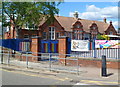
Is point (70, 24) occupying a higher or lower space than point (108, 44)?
higher

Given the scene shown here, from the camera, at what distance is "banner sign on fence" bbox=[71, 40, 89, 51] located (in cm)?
1379

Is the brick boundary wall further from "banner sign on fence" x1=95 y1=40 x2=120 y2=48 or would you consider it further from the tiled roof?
the tiled roof

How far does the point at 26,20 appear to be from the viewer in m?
20.7

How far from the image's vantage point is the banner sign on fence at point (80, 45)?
13.8 m

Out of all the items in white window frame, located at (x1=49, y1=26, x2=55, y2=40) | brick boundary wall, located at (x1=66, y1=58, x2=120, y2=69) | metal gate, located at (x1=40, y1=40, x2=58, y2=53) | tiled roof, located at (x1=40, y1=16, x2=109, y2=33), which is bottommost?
brick boundary wall, located at (x1=66, y1=58, x2=120, y2=69)

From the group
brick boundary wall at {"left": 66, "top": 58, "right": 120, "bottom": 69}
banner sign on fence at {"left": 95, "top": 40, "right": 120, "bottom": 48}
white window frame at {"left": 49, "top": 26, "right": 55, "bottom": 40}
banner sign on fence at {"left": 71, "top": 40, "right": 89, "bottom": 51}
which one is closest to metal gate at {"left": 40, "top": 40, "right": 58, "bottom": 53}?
banner sign on fence at {"left": 95, "top": 40, "right": 120, "bottom": 48}

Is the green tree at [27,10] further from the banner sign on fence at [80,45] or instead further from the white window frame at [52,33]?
the white window frame at [52,33]

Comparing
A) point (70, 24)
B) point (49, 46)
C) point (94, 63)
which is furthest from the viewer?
point (70, 24)

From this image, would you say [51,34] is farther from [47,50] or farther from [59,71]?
[59,71]

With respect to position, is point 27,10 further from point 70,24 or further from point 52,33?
point 70,24

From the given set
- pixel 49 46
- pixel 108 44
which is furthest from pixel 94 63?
pixel 49 46

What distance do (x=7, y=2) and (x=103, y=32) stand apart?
1562 inches

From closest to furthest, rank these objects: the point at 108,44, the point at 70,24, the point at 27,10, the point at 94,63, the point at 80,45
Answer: the point at 94,63 < the point at 80,45 < the point at 108,44 < the point at 27,10 < the point at 70,24

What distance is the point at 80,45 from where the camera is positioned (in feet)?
46.1
